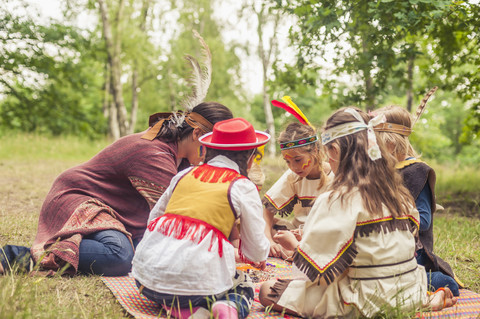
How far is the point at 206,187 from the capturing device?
2.25 meters

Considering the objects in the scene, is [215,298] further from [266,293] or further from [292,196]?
[292,196]

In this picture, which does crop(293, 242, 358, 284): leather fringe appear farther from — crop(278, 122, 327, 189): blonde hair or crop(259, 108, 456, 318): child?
crop(278, 122, 327, 189): blonde hair

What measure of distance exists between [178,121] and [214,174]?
1.00 m

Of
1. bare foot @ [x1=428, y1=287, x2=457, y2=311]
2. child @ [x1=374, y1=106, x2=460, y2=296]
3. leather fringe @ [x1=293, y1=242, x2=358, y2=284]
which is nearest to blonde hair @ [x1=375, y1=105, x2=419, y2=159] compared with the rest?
child @ [x1=374, y1=106, x2=460, y2=296]

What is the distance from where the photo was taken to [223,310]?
84.9 inches

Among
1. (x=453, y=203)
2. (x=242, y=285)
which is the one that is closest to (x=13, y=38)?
(x=453, y=203)

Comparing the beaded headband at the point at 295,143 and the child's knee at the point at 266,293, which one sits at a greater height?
the beaded headband at the point at 295,143

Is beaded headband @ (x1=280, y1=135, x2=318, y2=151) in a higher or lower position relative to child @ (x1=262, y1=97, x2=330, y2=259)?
higher

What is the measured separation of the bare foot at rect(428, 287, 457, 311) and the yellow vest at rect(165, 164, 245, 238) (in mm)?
1274

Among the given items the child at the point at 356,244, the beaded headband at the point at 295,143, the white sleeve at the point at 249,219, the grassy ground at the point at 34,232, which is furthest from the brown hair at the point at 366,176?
the grassy ground at the point at 34,232

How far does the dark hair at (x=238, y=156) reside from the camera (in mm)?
2406

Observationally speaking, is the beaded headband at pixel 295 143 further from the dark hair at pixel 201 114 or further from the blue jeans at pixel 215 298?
the blue jeans at pixel 215 298

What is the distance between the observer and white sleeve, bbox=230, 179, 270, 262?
2.26 m

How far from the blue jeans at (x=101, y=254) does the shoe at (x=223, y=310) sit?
1.08 m
